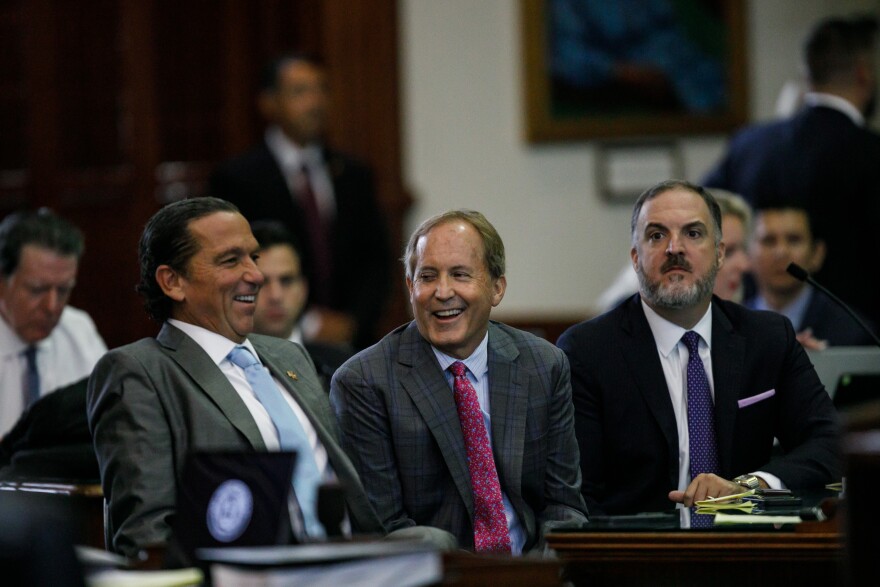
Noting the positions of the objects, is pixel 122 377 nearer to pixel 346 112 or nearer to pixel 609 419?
pixel 609 419

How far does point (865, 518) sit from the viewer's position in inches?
79.4

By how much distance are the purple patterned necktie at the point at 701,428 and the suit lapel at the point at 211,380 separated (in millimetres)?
1151

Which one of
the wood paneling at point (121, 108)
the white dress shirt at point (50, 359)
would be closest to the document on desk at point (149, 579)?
the white dress shirt at point (50, 359)

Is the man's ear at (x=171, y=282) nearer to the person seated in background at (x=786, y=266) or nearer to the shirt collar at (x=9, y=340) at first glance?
the shirt collar at (x=9, y=340)

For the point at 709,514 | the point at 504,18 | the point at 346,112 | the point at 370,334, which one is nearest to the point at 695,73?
the point at 504,18

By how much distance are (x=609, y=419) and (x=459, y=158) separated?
397cm

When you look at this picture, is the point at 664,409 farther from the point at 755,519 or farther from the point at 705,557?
the point at 705,557

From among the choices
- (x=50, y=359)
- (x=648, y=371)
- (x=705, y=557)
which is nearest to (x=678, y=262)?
(x=648, y=371)

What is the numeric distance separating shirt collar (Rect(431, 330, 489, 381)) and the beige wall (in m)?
3.89

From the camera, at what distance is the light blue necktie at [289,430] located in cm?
318

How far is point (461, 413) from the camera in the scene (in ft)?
11.0

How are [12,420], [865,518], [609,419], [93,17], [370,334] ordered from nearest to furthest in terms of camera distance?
[865,518] → [609,419] → [12,420] → [370,334] → [93,17]

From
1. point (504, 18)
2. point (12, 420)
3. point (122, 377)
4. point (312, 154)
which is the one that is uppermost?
point (504, 18)

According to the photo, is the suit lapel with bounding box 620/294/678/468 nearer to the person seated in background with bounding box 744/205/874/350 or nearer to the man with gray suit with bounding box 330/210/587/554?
the man with gray suit with bounding box 330/210/587/554
